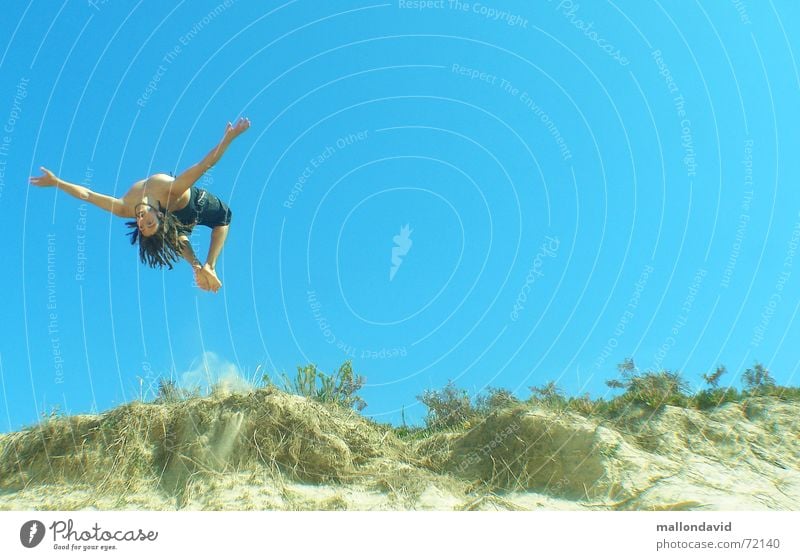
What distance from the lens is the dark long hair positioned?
12.5 meters

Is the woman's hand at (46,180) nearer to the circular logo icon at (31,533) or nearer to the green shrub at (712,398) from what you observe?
the circular logo icon at (31,533)

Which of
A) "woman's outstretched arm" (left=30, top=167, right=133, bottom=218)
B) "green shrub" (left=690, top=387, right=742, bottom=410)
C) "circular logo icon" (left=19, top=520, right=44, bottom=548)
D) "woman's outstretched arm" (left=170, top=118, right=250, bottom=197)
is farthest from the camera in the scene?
"green shrub" (left=690, top=387, right=742, bottom=410)

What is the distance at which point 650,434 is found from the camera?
14883 millimetres

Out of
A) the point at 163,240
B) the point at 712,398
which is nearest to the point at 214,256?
the point at 163,240

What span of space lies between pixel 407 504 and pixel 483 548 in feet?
7.01

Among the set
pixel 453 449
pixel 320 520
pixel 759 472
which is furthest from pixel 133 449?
pixel 759 472

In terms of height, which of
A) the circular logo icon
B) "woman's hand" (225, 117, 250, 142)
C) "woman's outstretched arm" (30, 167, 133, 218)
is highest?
"woman's hand" (225, 117, 250, 142)

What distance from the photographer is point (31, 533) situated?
10945 millimetres

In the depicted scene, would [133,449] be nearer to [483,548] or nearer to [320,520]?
[320,520]

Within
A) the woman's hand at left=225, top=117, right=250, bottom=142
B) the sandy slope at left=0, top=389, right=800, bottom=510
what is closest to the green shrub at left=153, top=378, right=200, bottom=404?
the sandy slope at left=0, top=389, right=800, bottom=510

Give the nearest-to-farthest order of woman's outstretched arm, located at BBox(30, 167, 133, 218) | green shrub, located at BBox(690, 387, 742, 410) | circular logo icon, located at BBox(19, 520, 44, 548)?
circular logo icon, located at BBox(19, 520, 44, 548)
woman's outstretched arm, located at BBox(30, 167, 133, 218)
green shrub, located at BBox(690, 387, 742, 410)

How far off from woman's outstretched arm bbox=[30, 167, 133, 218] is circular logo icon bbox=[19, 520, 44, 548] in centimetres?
537

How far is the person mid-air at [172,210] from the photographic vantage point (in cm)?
1211

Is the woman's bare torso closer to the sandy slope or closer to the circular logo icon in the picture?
the sandy slope
